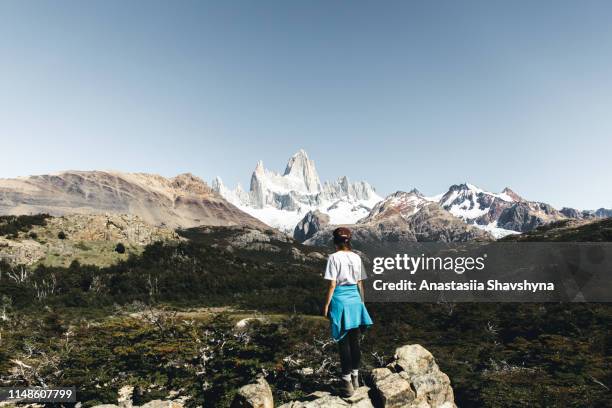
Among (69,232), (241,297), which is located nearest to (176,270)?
(241,297)

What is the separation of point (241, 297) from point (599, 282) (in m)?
102

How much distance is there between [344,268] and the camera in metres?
11.7

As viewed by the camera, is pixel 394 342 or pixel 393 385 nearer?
pixel 393 385

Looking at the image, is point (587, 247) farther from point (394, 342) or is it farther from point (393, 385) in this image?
point (393, 385)

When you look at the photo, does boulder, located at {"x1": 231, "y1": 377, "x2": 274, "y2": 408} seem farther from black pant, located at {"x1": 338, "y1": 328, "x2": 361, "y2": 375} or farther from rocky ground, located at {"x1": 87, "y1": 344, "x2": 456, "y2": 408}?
black pant, located at {"x1": 338, "y1": 328, "x2": 361, "y2": 375}

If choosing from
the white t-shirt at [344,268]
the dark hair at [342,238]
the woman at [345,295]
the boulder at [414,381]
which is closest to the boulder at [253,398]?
the boulder at [414,381]

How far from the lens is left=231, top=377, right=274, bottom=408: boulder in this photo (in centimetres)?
1456

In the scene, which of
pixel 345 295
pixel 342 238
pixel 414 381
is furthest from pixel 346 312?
pixel 414 381

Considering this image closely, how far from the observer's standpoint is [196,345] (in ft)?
94.0

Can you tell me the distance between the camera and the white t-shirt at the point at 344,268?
460 inches

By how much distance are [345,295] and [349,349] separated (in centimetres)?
185

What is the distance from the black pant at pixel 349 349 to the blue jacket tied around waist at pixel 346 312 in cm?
33

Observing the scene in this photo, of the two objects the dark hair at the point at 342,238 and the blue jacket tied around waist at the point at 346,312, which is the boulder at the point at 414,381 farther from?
the dark hair at the point at 342,238

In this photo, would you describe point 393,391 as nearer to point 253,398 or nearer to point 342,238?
point 253,398
